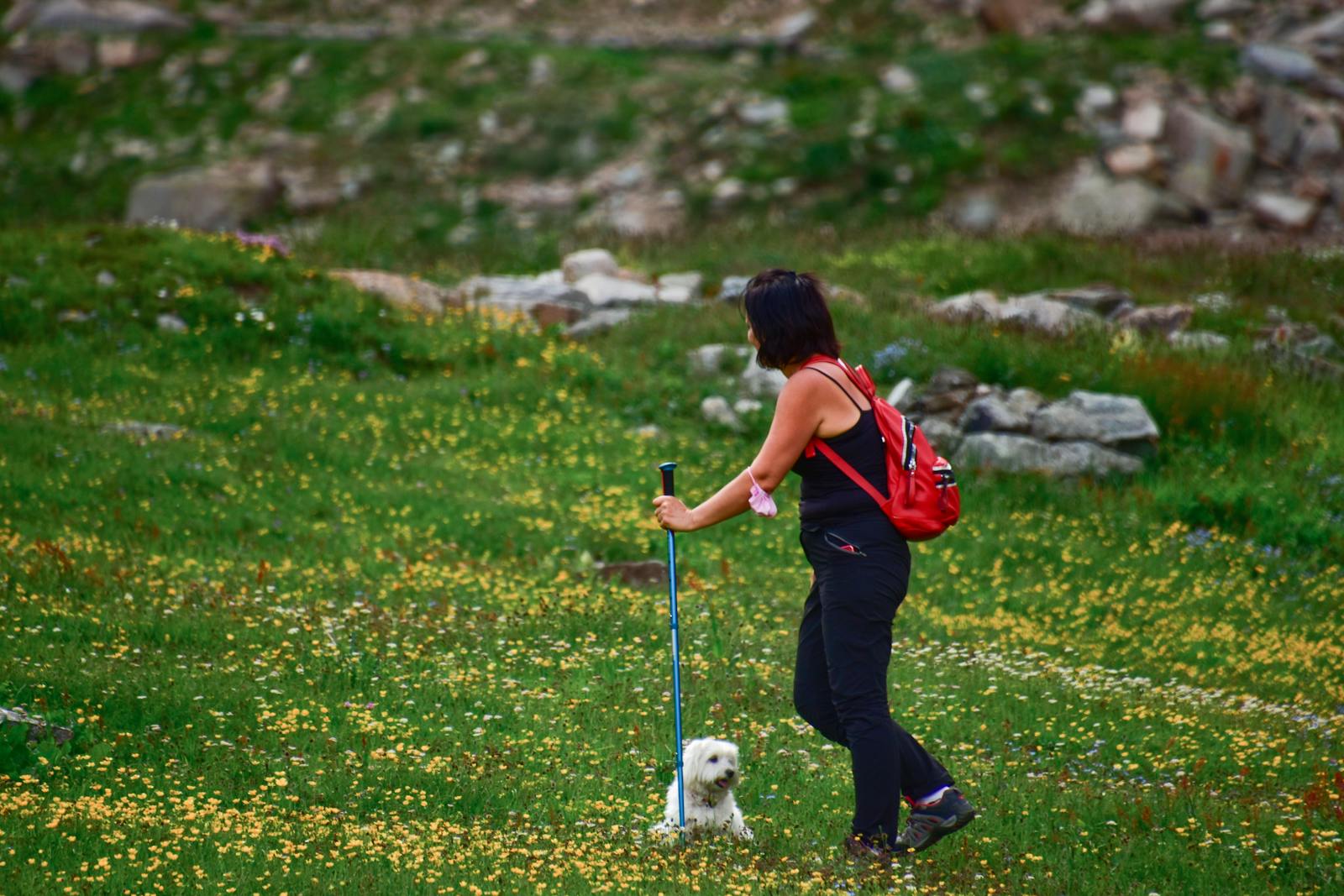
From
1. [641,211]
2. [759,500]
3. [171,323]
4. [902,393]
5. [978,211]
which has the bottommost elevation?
[641,211]

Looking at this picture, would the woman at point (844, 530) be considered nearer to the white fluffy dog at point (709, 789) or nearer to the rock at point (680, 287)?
the white fluffy dog at point (709, 789)

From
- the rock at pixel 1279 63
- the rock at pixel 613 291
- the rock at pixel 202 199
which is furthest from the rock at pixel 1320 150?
the rock at pixel 202 199

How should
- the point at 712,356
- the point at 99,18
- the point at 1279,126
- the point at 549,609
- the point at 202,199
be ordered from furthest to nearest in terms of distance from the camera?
1. the point at 99,18
2. the point at 202,199
3. the point at 1279,126
4. the point at 712,356
5. the point at 549,609

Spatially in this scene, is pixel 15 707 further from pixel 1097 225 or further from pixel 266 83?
pixel 266 83

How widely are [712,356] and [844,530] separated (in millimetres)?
10943

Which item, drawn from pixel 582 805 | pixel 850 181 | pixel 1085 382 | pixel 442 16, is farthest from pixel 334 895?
pixel 442 16

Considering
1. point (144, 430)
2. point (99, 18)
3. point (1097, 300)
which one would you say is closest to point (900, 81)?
point (1097, 300)

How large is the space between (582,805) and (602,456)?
A: 25.0 ft

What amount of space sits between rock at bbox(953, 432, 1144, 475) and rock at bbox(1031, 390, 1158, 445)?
0.16 meters

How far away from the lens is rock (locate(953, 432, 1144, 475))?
1474cm

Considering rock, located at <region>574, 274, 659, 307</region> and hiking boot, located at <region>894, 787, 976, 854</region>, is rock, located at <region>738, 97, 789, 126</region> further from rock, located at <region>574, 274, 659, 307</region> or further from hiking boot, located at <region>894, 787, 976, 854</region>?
hiking boot, located at <region>894, 787, 976, 854</region>

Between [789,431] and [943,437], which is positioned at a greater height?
[789,431]

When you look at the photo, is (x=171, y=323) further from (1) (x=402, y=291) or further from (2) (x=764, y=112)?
(2) (x=764, y=112)

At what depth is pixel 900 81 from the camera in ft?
93.2
